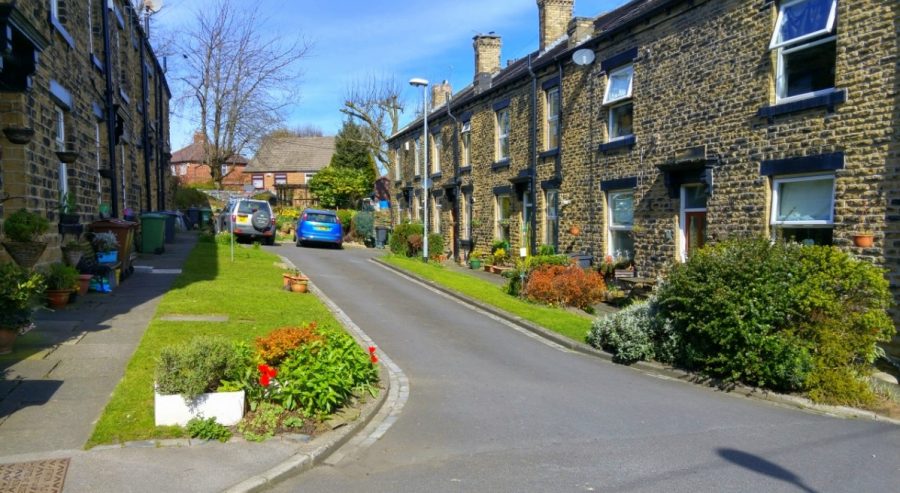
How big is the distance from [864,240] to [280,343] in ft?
27.6

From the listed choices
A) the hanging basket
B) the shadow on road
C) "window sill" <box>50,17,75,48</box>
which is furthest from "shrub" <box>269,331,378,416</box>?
"window sill" <box>50,17,75,48</box>

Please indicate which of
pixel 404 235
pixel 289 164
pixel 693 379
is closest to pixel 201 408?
pixel 693 379

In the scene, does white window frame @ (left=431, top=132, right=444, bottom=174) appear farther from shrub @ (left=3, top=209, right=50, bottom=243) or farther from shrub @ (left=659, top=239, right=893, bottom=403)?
shrub @ (left=659, top=239, right=893, bottom=403)

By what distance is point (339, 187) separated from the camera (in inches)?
1896

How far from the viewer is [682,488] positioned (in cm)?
503

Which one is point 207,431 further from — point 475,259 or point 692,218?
point 475,259

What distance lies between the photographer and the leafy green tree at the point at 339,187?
1896 inches

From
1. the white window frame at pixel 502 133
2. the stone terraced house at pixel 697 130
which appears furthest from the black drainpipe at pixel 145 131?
the white window frame at pixel 502 133

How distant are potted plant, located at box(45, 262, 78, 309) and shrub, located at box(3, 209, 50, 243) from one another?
76 centimetres

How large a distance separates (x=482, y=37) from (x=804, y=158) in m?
17.8

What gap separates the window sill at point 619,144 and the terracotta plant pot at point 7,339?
12.5m

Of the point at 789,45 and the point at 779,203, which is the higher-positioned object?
the point at 789,45

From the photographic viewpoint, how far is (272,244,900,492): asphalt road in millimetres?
5172

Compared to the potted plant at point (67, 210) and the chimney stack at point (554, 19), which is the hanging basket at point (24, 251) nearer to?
the potted plant at point (67, 210)
